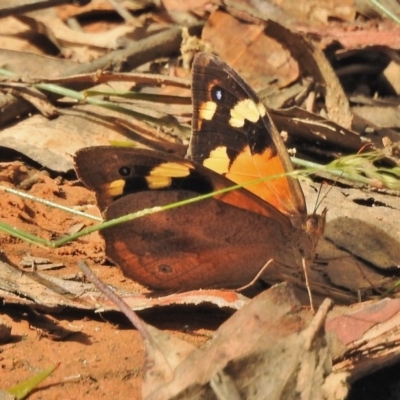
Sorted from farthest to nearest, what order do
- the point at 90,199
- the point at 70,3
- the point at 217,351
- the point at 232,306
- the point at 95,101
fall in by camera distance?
the point at 70,3
the point at 95,101
the point at 90,199
the point at 232,306
the point at 217,351

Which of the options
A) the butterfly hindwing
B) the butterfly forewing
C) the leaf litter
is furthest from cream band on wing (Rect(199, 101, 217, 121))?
the leaf litter

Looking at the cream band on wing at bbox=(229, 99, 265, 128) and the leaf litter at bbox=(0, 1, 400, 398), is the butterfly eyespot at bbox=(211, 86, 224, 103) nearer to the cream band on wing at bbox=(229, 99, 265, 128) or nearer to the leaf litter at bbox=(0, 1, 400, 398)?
the cream band on wing at bbox=(229, 99, 265, 128)

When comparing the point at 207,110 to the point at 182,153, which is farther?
the point at 182,153

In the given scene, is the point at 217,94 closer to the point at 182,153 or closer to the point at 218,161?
the point at 218,161

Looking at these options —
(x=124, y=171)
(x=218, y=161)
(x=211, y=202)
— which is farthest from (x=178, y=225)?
(x=218, y=161)

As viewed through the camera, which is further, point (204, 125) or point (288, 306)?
point (204, 125)

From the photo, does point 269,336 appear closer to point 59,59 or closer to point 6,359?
point 6,359

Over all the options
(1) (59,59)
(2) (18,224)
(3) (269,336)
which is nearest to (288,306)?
(3) (269,336)
